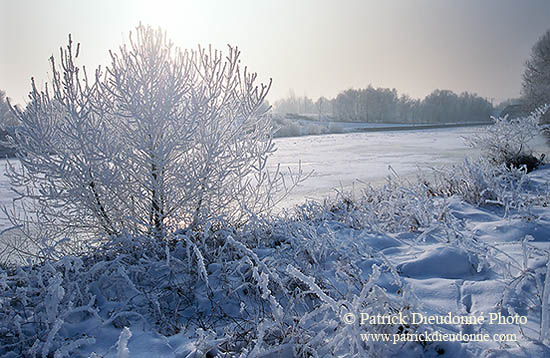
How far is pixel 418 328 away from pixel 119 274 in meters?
2.28

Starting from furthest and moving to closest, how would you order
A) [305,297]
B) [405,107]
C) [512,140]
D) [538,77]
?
[405,107]
[538,77]
[512,140]
[305,297]

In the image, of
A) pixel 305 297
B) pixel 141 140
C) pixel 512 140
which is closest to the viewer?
pixel 305 297

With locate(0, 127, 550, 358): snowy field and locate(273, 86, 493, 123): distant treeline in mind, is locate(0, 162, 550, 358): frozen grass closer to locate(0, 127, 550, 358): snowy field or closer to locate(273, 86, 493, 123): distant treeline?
locate(0, 127, 550, 358): snowy field

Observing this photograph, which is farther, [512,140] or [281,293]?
[512,140]

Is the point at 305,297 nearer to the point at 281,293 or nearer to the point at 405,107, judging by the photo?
the point at 281,293

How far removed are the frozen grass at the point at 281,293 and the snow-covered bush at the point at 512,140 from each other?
5.33m

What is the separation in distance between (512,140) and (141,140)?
9222mm

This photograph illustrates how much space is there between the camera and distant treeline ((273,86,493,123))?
7631cm

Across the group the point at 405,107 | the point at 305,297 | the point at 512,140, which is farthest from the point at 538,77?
the point at 405,107

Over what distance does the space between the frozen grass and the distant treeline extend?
7365 cm

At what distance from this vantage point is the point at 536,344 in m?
1.55

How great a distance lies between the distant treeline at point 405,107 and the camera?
3004 inches

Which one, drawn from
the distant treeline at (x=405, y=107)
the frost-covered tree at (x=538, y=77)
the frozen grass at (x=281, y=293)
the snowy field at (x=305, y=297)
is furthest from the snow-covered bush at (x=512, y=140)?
the distant treeline at (x=405, y=107)

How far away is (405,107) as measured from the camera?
79375mm
